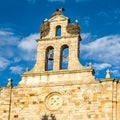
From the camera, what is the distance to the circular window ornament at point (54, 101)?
108 feet

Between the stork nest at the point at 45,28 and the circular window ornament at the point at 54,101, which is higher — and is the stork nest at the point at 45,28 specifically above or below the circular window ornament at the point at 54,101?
above

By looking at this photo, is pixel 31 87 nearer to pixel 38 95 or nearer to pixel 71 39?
pixel 38 95

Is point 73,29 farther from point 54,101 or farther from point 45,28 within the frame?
point 54,101

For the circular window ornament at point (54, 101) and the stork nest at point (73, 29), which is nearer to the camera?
the circular window ornament at point (54, 101)

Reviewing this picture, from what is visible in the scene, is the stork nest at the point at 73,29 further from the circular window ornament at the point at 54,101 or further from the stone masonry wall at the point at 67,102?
the circular window ornament at the point at 54,101

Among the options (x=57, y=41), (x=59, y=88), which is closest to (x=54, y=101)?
(x=59, y=88)

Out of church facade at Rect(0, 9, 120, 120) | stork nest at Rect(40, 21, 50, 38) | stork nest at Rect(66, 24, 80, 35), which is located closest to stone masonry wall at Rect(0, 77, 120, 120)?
church facade at Rect(0, 9, 120, 120)

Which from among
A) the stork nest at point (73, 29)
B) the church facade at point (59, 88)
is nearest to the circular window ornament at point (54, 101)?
the church facade at point (59, 88)

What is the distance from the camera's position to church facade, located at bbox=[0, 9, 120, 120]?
31.9 meters

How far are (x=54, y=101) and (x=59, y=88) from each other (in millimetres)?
1061

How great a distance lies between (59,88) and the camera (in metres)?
33.3

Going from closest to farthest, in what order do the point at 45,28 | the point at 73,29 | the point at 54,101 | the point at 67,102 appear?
the point at 67,102, the point at 54,101, the point at 73,29, the point at 45,28

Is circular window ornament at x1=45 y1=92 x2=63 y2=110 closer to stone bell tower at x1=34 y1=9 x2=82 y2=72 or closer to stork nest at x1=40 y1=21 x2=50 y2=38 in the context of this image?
stone bell tower at x1=34 y1=9 x2=82 y2=72

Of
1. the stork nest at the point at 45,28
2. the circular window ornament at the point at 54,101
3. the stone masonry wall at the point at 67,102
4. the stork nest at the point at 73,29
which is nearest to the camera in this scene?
the stone masonry wall at the point at 67,102
